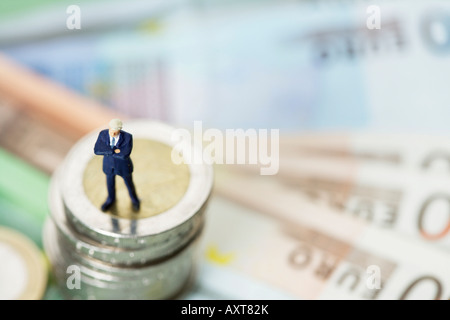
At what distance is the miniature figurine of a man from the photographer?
0.70 m

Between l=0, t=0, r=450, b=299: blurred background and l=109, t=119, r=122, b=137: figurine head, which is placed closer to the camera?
l=109, t=119, r=122, b=137: figurine head

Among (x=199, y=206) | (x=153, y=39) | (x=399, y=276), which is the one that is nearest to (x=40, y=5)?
(x=153, y=39)

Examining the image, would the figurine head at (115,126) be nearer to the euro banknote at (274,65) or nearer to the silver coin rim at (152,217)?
the silver coin rim at (152,217)

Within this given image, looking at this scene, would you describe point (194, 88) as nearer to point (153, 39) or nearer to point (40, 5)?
point (153, 39)

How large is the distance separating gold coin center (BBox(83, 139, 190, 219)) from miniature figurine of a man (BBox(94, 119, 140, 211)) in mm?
16

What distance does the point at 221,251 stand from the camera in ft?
3.10

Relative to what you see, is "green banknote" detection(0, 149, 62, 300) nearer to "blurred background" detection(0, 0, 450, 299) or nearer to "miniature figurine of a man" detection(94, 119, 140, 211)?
"blurred background" detection(0, 0, 450, 299)

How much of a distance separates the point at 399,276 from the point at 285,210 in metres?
0.19

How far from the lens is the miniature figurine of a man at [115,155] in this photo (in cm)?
70
